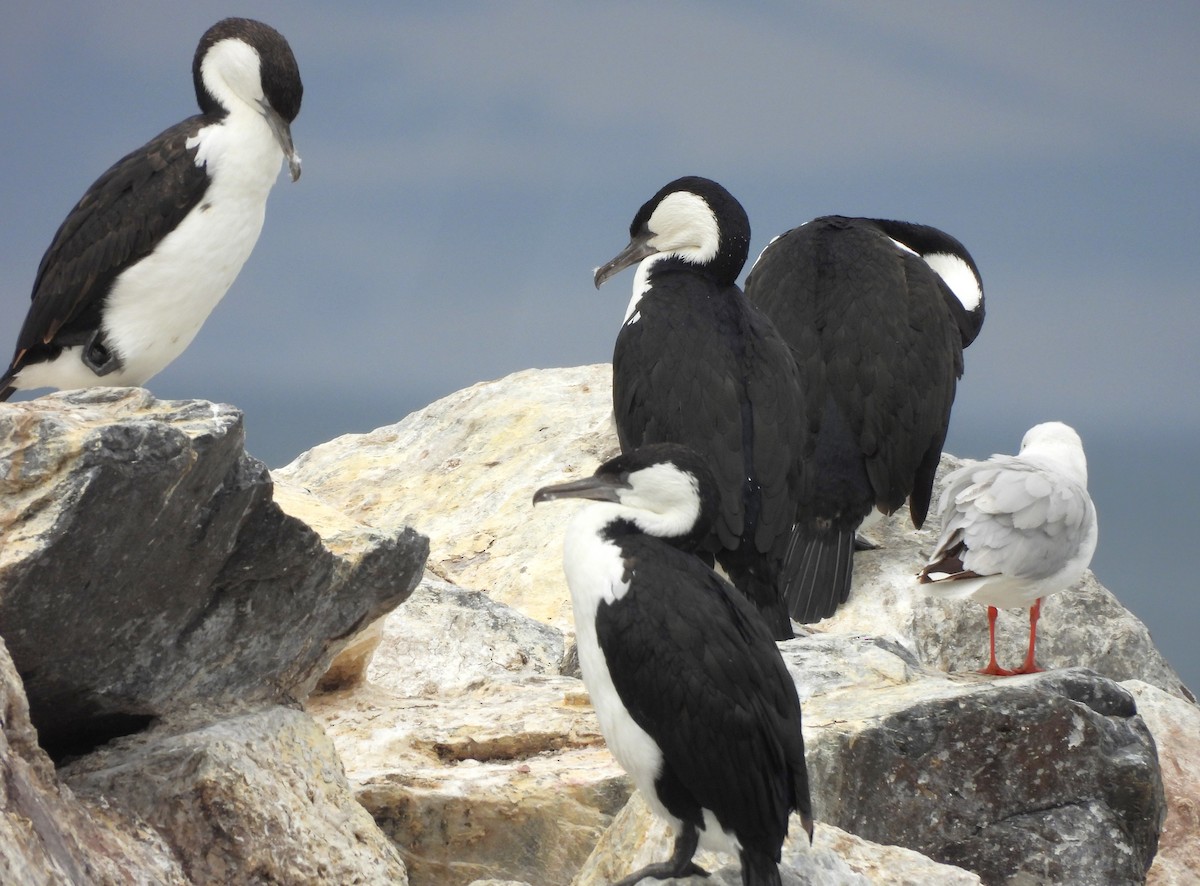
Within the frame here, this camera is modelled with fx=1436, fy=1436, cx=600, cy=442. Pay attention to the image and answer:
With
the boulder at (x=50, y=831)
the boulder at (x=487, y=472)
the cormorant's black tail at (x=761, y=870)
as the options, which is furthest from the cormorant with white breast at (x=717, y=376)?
the boulder at (x=50, y=831)

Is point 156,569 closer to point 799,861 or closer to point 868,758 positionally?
point 799,861

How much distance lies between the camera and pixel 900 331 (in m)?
7.92

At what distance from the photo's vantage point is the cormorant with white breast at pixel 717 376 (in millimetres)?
6055

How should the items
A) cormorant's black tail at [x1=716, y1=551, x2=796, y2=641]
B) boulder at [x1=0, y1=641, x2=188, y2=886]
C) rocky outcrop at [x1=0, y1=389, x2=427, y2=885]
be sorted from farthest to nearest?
cormorant's black tail at [x1=716, y1=551, x2=796, y2=641] → rocky outcrop at [x1=0, y1=389, x2=427, y2=885] → boulder at [x1=0, y1=641, x2=188, y2=886]

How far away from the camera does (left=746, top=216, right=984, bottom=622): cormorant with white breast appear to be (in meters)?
7.51

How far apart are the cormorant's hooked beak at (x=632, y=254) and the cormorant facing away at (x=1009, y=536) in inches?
70.2

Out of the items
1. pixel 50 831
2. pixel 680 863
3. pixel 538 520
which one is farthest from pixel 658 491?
pixel 538 520

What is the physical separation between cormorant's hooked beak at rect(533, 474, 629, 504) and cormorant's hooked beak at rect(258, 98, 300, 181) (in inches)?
90.2

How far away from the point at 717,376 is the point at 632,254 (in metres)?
0.92

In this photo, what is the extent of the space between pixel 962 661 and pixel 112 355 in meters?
4.58

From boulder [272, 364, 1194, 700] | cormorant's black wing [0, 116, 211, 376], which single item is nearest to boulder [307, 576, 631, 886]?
boulder [272, 364, 1194, 700]

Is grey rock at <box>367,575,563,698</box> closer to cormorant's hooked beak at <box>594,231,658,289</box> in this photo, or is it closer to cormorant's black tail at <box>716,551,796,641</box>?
cormorant's black tail at <box>716,551,796,641</box>

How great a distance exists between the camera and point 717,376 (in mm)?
6211

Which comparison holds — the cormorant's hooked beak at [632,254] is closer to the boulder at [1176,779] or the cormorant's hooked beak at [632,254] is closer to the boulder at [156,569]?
the boulder at [156,569]
